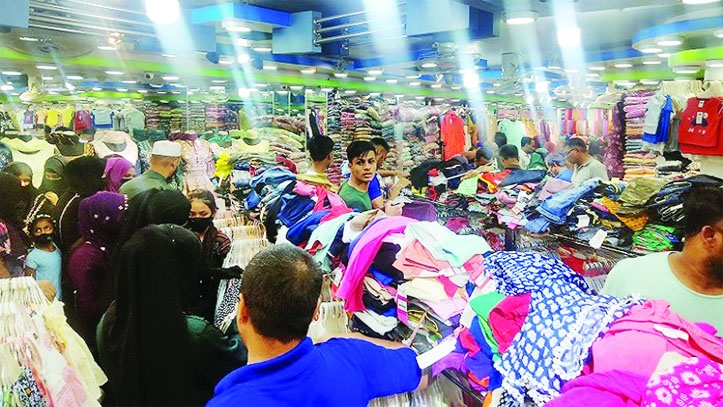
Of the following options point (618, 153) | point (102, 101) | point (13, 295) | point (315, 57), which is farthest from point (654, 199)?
point (102, 101)

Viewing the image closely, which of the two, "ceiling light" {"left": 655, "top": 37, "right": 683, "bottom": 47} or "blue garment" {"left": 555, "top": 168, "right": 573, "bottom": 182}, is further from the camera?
"ceiling light" {"left": 655, "top": 37, "right": 683, "bottom": 47}

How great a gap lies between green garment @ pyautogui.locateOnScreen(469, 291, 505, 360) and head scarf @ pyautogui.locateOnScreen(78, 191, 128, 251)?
2.02 meters

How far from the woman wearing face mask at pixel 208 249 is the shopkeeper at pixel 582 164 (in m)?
3.67

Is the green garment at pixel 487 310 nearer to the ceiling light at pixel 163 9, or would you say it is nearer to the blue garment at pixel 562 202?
the blue garment at pixel 562 202

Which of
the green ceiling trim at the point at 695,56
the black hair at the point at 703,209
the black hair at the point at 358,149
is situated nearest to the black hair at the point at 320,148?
the black hair at the point at 358,149

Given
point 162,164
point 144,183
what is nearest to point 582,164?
point 162,164

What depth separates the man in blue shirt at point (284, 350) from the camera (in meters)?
1.30

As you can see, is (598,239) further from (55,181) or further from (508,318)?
(55,181)

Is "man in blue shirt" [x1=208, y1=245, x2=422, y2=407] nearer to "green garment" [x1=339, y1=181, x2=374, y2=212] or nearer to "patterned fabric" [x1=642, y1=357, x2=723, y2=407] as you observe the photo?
"patterned fabric" [x1=642, y1=357, x2=723, y2=407]

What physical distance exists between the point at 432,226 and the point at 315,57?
8.69 meters

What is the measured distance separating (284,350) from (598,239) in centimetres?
226

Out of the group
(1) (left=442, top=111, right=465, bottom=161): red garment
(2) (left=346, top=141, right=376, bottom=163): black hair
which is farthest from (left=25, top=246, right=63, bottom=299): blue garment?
(1) (left=442, top=111, right=465, bottom=161): red garment

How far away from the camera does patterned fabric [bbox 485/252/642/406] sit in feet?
4.16

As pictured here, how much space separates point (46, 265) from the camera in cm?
328
